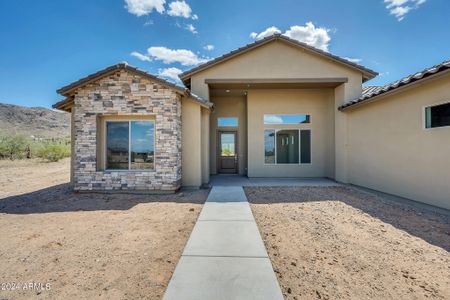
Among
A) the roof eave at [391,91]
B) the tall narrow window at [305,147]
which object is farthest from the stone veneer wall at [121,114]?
the roof eave at [391,91]

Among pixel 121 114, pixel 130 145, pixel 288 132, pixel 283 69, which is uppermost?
pixel 283 69

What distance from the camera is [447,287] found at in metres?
2.45

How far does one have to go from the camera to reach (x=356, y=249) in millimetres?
3418

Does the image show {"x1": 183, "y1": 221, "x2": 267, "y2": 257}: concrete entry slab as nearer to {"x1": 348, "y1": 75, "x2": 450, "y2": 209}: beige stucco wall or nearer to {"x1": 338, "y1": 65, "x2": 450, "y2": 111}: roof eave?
{"x1": 348, "y1": 75, "x2": 450, "y2": 209}: beige stucco wall

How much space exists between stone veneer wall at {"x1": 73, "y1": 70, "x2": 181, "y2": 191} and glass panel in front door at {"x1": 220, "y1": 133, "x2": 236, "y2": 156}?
525cm

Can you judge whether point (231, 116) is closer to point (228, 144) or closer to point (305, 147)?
point (228, 144)

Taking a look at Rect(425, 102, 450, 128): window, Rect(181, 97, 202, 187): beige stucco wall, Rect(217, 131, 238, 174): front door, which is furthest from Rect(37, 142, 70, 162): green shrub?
Rect(425, 102, 450, 128): window

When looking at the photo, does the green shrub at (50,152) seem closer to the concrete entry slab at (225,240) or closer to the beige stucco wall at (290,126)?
the beige stucco wall at (290,126)

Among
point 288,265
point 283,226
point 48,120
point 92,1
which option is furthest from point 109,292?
point 48,120

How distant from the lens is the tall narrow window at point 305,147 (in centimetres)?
1079

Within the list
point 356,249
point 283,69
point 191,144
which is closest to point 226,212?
point 356,249

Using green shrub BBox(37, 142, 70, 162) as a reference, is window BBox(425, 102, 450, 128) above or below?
above

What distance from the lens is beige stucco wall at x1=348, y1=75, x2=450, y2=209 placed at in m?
5.40

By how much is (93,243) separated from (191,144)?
4.96 meters
